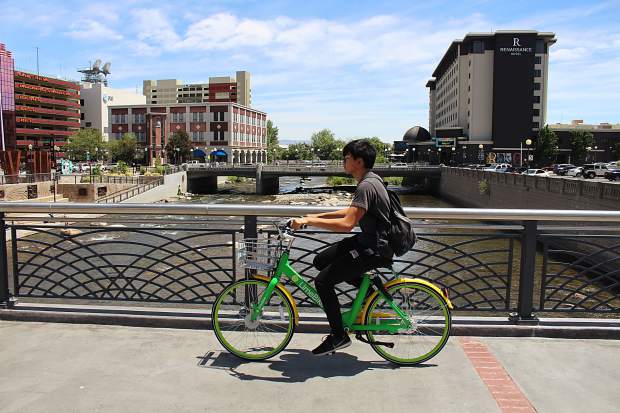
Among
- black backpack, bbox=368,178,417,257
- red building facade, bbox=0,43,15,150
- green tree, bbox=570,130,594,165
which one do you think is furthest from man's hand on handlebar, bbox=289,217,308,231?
green tree, bbox=570,130,594,165

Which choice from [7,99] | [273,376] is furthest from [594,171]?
[7,99]

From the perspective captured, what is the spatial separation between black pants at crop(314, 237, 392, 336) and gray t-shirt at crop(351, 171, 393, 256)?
0.08 metres

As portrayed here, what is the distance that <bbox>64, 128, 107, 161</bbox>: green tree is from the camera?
86.8m

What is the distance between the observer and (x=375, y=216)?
13.4 feet

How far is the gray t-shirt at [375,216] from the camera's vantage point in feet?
13.1

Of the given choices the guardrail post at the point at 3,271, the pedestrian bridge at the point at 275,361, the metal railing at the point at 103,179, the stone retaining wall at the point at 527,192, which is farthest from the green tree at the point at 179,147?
the pedestrian bridge at the point at 275,361

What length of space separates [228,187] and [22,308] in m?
81.1

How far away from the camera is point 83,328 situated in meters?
5.06

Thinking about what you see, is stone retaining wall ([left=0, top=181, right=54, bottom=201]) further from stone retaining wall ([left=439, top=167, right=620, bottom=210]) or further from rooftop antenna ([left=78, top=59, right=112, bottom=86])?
rooftop antenna ([left=78, top=59, right=112, bottom=86])

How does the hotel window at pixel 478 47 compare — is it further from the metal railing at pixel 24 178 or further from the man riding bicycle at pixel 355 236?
the man riding bicycle at pixel 355 236

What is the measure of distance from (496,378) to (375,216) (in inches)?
59.2

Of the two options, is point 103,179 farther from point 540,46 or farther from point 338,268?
point 540,46

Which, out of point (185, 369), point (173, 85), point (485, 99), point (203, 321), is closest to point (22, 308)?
point (203, 321)

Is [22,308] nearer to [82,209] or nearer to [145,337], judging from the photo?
[82,209]
